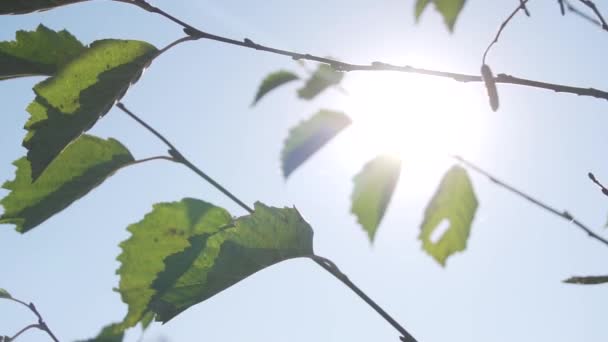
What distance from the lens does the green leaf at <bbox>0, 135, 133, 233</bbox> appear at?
1.69 m

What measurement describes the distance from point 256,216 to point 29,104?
58cm

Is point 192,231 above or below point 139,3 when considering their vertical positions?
below

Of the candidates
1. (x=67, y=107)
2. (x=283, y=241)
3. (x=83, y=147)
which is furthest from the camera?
(x=83, y=147)

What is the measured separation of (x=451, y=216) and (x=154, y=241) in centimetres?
78

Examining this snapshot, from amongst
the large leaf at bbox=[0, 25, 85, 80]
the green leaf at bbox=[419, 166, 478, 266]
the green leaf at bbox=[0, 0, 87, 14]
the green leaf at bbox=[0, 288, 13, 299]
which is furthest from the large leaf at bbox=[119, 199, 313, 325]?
the green leaf at bbox=[0, 288, 13, 299]

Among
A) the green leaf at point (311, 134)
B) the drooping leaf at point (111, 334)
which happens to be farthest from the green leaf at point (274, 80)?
the drooping leaf at point (111, 334)

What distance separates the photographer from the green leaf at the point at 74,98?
4.57 ft

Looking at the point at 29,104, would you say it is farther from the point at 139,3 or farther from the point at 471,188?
the point at 471,188

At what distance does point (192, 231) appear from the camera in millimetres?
1751

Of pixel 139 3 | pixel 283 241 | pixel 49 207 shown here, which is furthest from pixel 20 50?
pixel 283 241

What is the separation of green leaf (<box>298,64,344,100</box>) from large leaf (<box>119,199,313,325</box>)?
0.50 meters

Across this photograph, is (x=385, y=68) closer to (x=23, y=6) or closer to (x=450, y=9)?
(x=450, y=9)

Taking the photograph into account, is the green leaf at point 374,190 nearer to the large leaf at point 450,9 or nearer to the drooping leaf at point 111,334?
the large leaf at point 450,9

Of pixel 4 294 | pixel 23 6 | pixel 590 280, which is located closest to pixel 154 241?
pixel 23 6
